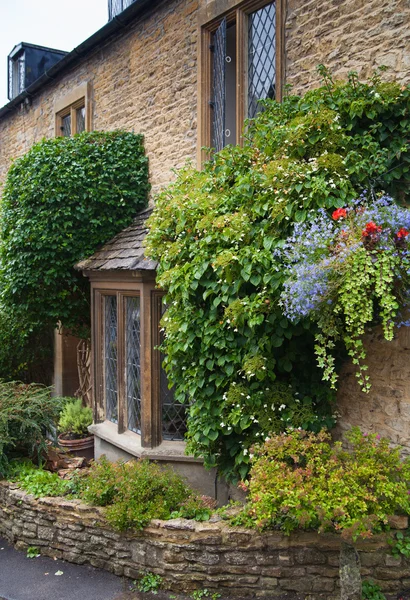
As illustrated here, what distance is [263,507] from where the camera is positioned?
402 cm

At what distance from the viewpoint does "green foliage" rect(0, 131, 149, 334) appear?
7879 mm

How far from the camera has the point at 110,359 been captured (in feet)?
25.5

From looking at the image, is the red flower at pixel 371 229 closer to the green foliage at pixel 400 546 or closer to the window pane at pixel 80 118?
the green foliage at pixel 400 546

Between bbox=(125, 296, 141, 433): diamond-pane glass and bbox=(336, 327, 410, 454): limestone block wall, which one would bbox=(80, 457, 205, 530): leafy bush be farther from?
bbox=(336, 327, 410, 454): limestone block wall

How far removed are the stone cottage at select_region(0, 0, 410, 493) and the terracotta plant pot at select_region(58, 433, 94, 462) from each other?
2.68 feet

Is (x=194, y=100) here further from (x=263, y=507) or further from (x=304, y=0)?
(x=263, y=507)

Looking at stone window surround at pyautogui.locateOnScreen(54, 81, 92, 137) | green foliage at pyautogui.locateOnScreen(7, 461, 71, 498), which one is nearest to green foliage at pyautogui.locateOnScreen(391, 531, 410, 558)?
green foliage at pyautogui.locateOnScreen(7, 461, 71, 498)

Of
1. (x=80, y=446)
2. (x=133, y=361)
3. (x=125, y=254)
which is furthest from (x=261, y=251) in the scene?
(x=80, y=446)

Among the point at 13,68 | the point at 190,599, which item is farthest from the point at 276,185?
the point at 13,68

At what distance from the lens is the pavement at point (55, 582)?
4.75 meters

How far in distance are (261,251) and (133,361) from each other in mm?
3126

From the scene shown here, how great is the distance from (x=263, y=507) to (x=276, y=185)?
8.77 ft

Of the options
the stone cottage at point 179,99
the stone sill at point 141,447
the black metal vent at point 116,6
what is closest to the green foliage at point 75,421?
the stone cottage at point 179,99

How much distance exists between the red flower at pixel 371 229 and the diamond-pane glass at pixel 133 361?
367 cm
